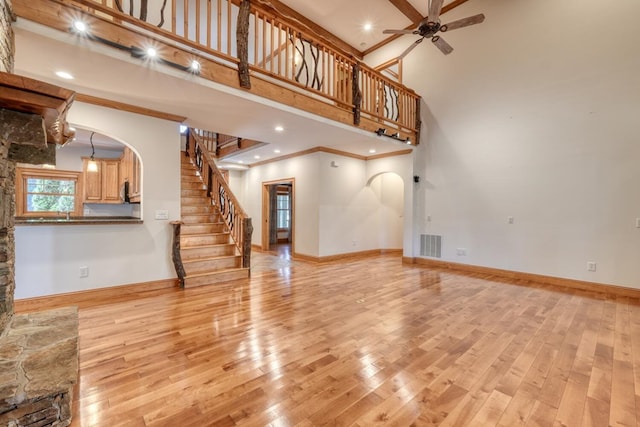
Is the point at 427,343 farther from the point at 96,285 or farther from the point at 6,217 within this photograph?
the point at 96,285

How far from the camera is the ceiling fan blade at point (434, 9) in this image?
3.71m

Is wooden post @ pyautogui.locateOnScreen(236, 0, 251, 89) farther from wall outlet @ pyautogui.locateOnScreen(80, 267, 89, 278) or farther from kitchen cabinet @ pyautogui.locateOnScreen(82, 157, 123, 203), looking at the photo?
kitchen cabinet @ pyautogui.locateOnScreen(82, 157, 123, 203)

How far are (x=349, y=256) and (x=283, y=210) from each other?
3.87 metres

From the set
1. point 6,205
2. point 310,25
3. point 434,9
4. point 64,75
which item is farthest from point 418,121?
point 6,205

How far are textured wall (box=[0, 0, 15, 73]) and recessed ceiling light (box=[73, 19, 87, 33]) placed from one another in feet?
1.23

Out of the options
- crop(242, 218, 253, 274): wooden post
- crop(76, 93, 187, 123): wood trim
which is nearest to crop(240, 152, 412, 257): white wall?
crop(242, 218, 253, 274): wooden post

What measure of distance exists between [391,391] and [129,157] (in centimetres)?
609

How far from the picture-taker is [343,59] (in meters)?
4.61

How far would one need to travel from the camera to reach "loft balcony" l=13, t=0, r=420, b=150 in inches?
96.0

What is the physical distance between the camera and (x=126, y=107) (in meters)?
3.72

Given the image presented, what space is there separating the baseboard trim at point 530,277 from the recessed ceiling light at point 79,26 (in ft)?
20.3

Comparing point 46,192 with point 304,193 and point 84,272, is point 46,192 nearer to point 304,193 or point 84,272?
point 84,272

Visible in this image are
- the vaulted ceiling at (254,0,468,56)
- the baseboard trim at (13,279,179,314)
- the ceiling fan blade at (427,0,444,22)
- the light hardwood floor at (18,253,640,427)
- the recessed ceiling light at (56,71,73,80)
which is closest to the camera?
the light hardwood floor at (18,253,640,427)

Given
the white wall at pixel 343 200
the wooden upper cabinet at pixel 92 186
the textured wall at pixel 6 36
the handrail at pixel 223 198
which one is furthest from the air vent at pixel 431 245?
the wooden upper cabinet at pixel 92 186
